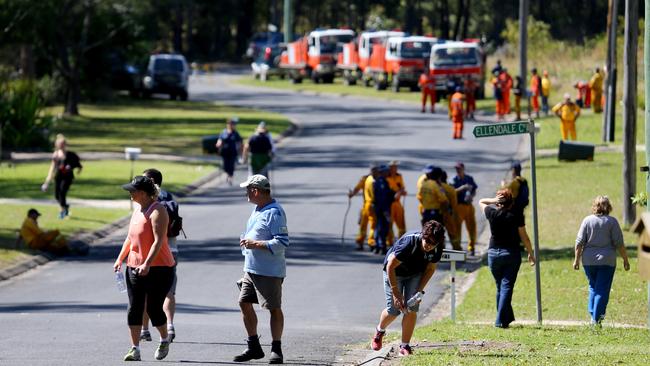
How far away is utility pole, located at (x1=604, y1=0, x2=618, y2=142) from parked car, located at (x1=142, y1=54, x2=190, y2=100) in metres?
27.4

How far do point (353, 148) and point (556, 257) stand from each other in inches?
809

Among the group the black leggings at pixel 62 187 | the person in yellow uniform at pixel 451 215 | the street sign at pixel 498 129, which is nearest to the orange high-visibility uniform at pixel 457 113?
the black leggings at pixel 62 187

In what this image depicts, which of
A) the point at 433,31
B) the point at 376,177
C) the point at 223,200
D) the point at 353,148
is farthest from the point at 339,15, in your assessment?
the point at 376,177

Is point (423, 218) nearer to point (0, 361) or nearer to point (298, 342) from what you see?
point (298, 342)

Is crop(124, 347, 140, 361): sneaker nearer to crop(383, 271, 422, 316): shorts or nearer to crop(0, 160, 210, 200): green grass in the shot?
crop(383, 271, 422, 316): shorts

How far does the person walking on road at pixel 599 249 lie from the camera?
15633 millimetres

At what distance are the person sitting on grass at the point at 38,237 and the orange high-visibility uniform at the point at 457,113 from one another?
1958 centimetres

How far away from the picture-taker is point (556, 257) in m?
23.3

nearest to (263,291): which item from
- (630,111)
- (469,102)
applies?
(630,111)

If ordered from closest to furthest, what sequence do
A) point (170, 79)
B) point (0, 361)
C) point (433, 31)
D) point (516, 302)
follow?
point (0, 361) < point (516, 302) < point (170, 79) < point (433, 31)

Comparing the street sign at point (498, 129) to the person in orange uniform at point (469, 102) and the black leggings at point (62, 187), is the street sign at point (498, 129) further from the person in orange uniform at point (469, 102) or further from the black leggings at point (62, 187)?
the person in orange uniform at point (469, 102)

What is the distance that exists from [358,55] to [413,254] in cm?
5647

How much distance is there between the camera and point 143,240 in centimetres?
1246

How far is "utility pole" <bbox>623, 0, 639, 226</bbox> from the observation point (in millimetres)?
26822
